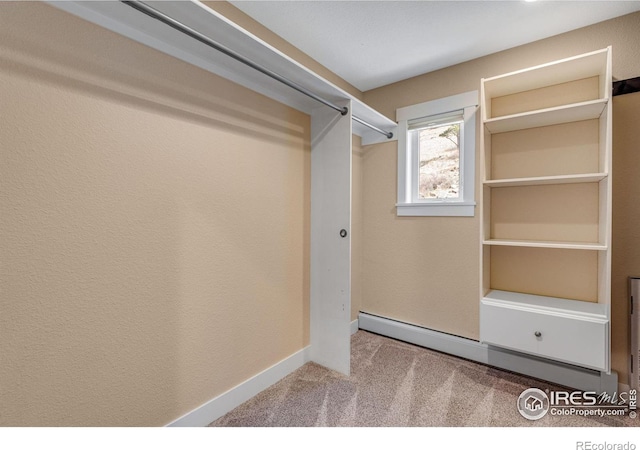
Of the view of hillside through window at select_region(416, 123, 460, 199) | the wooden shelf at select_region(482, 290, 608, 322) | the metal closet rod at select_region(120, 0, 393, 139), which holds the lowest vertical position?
the wooden shelf at select_region(482, 290, 608, 322)

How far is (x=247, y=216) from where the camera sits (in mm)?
1732

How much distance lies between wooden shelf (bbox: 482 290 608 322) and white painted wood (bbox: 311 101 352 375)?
0.98 meters

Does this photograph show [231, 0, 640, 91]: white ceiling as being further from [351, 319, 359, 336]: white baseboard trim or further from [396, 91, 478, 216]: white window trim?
[351, 319, 359, 336]: white baseboard trim

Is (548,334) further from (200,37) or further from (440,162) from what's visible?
(200,37)

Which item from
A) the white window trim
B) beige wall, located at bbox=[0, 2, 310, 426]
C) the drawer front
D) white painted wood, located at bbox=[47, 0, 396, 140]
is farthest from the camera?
the white window trim

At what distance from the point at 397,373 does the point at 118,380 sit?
167 centimetres

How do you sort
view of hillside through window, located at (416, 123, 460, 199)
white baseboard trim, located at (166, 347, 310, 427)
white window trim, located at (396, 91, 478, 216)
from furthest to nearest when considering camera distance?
view of hillside through window, located at (416, 123, 460, 199) → white window trim, located at (396, 91, 478, 216) → white baseboard trim, located at (166, 347, 310, 427)

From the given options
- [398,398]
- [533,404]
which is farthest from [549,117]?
[398,398]

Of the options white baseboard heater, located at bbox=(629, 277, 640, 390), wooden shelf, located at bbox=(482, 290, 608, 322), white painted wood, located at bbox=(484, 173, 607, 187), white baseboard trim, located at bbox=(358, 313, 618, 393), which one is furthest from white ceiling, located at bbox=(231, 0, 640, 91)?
white baseboard trim, located at bbox=(358, 313, 618, 393)

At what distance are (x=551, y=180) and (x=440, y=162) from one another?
84 centimetres

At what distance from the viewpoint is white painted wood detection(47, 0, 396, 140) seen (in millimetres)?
1097

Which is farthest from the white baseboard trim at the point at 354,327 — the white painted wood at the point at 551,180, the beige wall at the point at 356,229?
the white painted wood at the point at 551,180

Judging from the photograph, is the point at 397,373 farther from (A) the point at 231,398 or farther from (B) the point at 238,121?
(B) the point at 238,121

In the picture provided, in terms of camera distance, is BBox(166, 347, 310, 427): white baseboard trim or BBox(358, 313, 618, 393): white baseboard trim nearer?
BBox(166, 347, 310, 427): white baseboard trim
